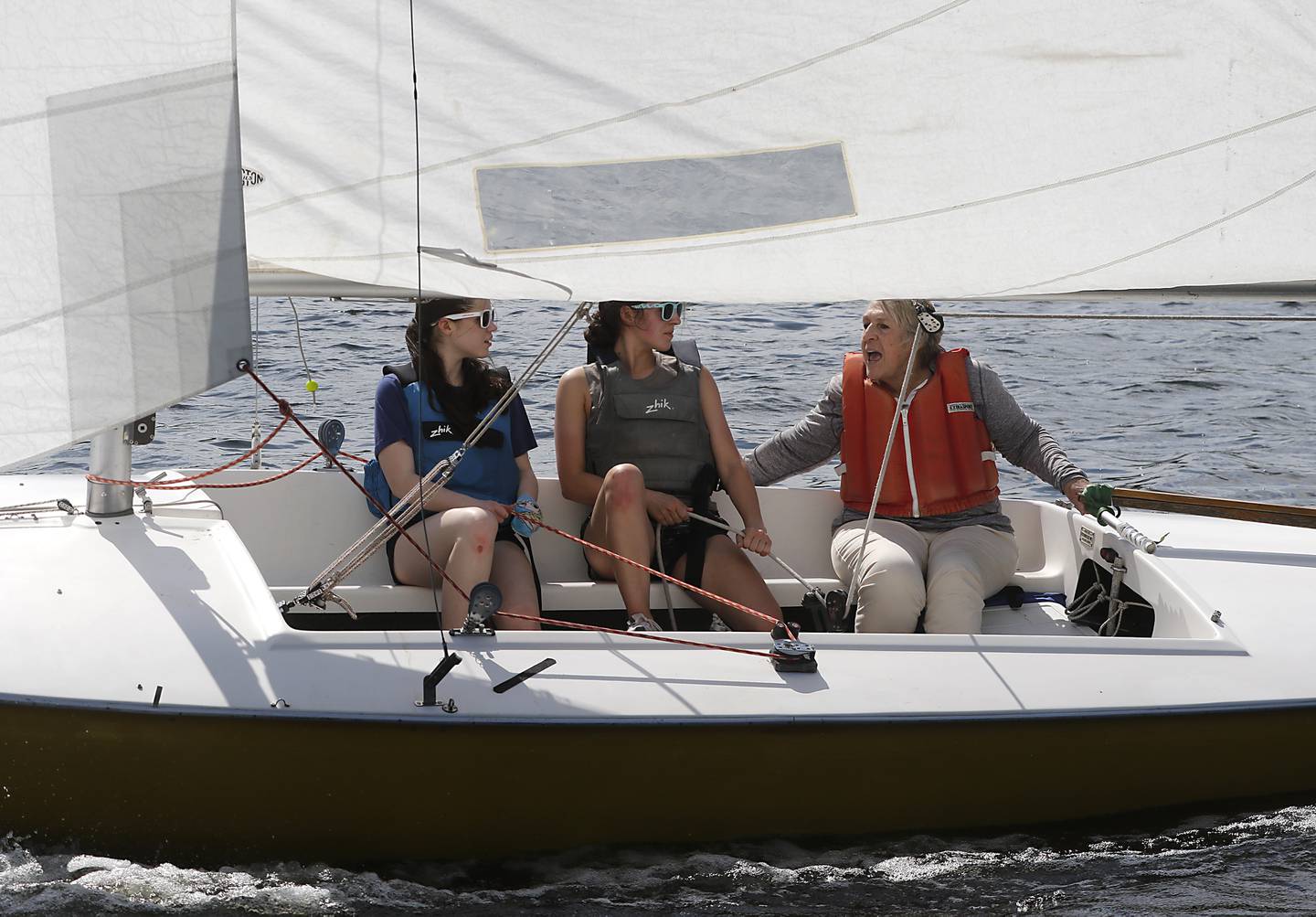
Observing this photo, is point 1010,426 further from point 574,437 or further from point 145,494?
point 145,494

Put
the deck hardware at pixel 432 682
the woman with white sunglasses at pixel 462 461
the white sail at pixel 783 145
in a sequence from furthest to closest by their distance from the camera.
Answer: the woman with white sunglasses at pixel 462 461 < the white sail at pixel 783 145 < the deck hardware at pixel 432 682

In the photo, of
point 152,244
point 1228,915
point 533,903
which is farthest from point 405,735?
point 1228,915

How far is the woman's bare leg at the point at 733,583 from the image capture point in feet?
10.7

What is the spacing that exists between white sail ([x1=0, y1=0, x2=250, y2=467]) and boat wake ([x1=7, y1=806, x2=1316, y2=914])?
814mm

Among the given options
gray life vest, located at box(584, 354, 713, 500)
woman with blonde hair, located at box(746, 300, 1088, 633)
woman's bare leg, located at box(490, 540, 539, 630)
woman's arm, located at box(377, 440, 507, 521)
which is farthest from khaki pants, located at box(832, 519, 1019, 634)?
woman's arm, located at box(377, 440, 507, 521)

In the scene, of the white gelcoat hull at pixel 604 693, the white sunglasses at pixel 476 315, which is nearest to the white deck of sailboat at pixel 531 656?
the white gelcoat hull at pixel 604 693

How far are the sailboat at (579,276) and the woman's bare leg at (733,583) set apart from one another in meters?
0.37

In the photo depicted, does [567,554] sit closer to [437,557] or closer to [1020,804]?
[437,557]

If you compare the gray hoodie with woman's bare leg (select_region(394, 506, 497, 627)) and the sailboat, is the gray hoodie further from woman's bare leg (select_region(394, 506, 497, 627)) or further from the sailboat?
woman's bare leg (select_region(394, 506, 497, 627))

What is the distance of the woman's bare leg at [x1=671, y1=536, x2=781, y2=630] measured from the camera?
3258 mm

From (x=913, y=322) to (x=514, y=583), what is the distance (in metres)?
1.11

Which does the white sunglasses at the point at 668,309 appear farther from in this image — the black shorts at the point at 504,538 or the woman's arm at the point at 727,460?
the black shorts at the point at 504,538

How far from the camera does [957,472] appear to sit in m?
3.44

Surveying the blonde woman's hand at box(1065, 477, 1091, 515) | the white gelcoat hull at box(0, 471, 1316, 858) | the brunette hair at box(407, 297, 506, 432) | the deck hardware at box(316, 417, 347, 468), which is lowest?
the white gelcoat hull at box(0, 471, 1316, 858)
